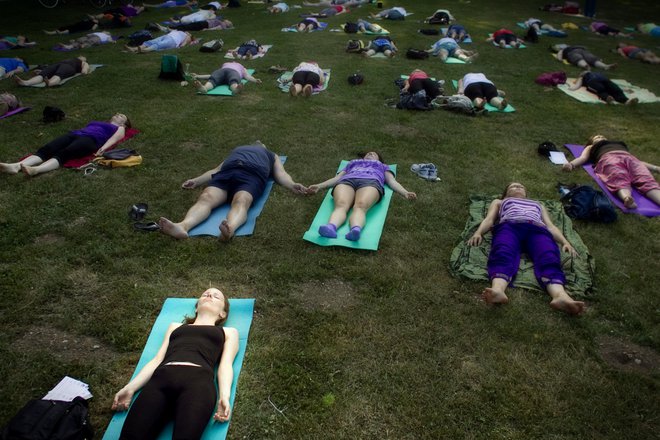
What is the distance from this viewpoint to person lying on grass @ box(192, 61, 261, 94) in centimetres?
995

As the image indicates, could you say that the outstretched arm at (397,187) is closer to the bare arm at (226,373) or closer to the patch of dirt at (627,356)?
the patch of dirt at (627,356)

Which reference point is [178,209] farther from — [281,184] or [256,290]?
[256,290]

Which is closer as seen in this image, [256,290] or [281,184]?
[256,290]

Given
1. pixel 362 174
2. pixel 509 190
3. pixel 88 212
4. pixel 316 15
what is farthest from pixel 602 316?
pixel 316 15

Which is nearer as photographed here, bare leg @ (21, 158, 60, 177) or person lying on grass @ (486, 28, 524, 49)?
bare leg @ (21, 158, 60, 177)

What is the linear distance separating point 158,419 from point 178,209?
3.32 meters

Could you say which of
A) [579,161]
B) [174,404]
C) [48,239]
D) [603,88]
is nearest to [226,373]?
[174,404]

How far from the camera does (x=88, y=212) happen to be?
5.64m

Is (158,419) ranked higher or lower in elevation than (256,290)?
higher

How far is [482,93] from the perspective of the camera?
9656 mm

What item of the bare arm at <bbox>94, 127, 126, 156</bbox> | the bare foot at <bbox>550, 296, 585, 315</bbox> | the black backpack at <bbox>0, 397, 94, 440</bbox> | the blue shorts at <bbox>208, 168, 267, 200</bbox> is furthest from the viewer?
the bare arm at <bbox>94, 127, 126, 156</bbox>

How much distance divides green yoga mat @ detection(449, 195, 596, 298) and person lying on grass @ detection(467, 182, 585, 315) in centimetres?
8

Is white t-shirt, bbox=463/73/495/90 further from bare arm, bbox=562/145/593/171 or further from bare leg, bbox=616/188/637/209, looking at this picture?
bare leg, bbox=616/188/637/209

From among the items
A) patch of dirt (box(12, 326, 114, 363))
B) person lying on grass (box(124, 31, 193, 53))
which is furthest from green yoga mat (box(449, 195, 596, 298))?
person lying on grass (box(124, 31, 193, 53))
